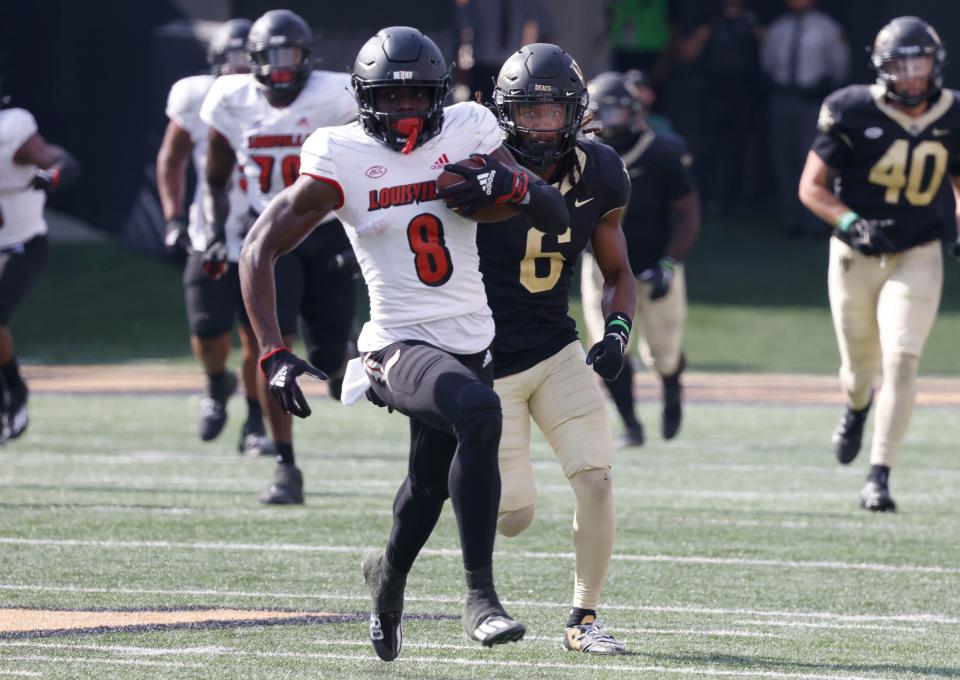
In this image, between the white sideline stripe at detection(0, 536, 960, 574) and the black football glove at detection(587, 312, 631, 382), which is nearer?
the black football glove at detection(587, 312, 631, 382)

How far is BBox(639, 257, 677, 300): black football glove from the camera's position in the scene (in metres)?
9.52

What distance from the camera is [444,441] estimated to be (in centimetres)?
468

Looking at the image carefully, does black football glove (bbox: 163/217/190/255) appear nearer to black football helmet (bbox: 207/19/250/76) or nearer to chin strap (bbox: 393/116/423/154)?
black football helmet (bbox: 207/19/250/76)

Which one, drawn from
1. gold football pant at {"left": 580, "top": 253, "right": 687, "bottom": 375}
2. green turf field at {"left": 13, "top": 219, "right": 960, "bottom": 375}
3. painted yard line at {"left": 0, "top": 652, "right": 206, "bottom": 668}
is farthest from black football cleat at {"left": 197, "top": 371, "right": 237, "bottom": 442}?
green turf field at {"left": 13, "top": 219, "right": 960, "bottom": 375}

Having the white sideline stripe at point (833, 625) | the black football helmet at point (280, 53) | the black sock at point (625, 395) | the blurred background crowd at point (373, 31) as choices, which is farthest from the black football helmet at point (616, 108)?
the blurred background crowd at point (373, 31)

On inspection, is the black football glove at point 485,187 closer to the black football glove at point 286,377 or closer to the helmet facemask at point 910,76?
the black football glove at point 286,377

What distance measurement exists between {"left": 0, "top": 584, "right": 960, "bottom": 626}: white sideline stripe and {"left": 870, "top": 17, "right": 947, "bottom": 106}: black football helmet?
9.10 feet

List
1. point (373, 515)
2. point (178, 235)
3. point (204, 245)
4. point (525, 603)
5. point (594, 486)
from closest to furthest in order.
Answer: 1. point (594, 486)
2. point (525, 603)
3. point (373, 515)
4. point (204, 245)
5. point (178, 235)

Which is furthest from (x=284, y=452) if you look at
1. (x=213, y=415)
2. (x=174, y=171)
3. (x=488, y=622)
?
(x=488, y=622)

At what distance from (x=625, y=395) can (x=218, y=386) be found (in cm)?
197

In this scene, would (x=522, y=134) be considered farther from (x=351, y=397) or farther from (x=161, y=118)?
(x=161, y=118)

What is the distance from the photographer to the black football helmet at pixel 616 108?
948 cm

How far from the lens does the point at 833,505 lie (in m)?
7.80

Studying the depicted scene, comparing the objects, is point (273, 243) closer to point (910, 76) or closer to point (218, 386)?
point (910, 76)
